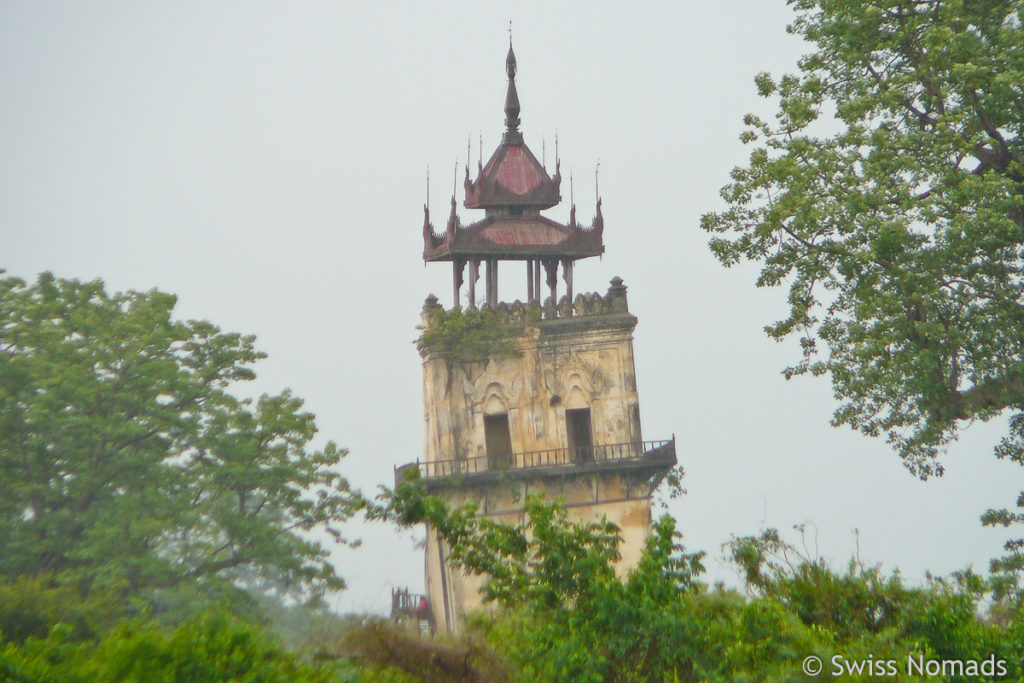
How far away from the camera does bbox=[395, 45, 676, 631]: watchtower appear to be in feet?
112

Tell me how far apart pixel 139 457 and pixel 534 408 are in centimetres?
862

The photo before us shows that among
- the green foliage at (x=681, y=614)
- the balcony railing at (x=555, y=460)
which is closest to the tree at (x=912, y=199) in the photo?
the green foliage at (x=681, y=614)

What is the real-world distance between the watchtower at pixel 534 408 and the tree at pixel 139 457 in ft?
10.2

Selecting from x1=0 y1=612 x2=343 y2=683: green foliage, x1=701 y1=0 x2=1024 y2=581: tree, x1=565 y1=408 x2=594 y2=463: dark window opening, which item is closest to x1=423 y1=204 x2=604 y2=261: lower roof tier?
x1=565 y1=408 x2=594 y2=463: dark window opening

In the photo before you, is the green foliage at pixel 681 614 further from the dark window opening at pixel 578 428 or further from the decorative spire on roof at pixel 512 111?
the decorative spire on roof at pixel 512 111

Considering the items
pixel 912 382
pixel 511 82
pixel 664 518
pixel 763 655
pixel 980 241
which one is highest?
pixel 511 82

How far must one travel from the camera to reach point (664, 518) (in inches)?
638

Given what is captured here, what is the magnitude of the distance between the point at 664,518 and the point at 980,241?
6026mm

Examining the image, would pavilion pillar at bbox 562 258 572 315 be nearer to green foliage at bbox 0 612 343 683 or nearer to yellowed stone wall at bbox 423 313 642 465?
yellowed stone wall at bbox 423 313 642 465

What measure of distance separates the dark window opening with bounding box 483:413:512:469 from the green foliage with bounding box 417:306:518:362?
1360 millimetres

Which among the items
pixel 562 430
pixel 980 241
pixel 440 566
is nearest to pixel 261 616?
pixel 440 566

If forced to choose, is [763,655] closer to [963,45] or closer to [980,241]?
[980,241]

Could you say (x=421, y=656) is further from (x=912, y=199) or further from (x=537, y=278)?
(x=537, y=278)

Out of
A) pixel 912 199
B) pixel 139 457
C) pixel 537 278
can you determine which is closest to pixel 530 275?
pixel 537 278
